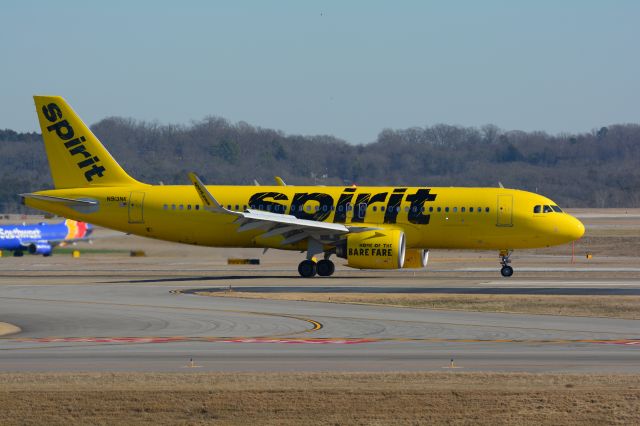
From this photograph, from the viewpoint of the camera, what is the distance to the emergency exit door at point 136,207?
56125mm

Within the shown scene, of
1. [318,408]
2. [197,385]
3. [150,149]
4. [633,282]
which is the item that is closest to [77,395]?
[197,385]

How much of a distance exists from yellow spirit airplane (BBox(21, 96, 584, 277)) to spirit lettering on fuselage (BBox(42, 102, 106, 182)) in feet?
0.16

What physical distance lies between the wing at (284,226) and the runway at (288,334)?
4.71 m

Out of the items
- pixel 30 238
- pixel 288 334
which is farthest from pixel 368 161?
pixel 288 334

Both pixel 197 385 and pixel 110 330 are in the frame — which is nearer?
pixel 197 385

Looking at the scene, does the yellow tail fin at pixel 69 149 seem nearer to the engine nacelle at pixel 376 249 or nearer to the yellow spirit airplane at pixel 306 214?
the yellow spirit airplane at pixel 306 214

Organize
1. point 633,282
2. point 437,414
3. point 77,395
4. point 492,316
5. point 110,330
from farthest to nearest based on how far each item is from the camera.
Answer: point 633,282 < point 492,316 < point 110,330 < point 77,395 < point 437,414

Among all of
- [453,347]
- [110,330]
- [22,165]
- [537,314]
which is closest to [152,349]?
[110,330]

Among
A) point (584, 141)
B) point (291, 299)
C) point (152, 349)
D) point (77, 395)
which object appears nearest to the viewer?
point (77, 395)

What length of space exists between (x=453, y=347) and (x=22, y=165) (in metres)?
154

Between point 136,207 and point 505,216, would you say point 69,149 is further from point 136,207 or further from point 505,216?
point 505,216

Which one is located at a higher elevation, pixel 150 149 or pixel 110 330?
pixel 150 149

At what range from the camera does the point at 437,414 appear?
19.5m

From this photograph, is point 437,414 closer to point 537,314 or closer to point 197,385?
point 197,385
